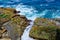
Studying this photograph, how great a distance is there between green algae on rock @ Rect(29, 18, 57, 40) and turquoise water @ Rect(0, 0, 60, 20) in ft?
1.43

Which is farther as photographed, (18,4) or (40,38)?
(18,4)

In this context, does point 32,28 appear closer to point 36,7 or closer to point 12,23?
point 12,23

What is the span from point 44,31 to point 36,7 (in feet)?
3.76

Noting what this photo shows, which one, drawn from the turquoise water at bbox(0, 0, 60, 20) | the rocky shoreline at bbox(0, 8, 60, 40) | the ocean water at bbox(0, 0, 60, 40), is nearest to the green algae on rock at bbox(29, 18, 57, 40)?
the rocky shoreline at bbox(0, 8, 60, 40)

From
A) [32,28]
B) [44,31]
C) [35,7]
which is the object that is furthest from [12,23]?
[35,7]

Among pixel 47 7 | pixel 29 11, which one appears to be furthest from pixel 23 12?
pixel 47 7

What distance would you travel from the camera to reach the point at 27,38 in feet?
19.4

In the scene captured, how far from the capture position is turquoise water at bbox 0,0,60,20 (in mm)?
6465

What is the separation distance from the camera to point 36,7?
678 centimetres

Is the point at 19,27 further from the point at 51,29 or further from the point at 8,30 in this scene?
the point at 51,29

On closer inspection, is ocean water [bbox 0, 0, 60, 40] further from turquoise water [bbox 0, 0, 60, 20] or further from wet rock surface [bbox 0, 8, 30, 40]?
wet rock surface [bbox 0, 8, 30, 40]

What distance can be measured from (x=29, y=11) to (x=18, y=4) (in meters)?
0.56

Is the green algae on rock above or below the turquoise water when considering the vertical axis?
below

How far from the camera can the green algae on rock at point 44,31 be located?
5738 millimetres
